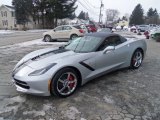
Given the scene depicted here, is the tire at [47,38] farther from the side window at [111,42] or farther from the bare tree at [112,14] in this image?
the bare tree at [112,14]

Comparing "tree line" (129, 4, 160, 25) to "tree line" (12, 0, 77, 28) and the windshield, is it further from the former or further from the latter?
the windshield

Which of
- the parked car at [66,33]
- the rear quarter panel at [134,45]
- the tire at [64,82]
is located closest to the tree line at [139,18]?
the parked car at [66,33]

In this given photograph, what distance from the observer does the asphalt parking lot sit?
3.62m

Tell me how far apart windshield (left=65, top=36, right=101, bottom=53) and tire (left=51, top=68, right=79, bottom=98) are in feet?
2.86

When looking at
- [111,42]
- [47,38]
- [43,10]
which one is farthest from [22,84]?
[43,10]

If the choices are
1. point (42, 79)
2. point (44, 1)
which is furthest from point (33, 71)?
point (44, 1)

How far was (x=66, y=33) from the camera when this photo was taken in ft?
53.5

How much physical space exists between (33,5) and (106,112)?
49.6 m

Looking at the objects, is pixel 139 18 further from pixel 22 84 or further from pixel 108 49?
pixel 22 84

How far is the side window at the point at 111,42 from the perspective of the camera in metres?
5.31

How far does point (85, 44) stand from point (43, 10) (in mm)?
47369

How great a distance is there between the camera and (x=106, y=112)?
3721mm


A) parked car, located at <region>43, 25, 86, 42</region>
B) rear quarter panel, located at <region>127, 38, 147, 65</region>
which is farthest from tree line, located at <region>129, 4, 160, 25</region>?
rear quarter panel, located at <region>127, 38, 147, 65</region>

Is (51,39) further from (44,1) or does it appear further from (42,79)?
(44,1)
